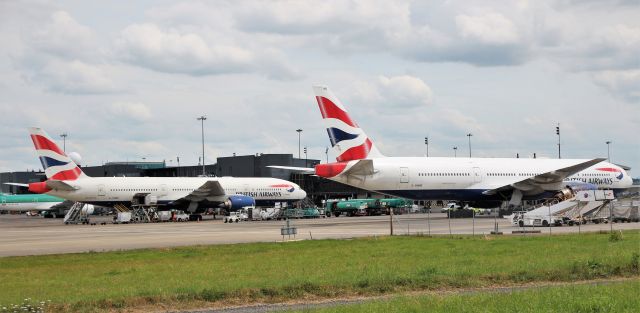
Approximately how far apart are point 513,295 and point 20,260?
19556 mm

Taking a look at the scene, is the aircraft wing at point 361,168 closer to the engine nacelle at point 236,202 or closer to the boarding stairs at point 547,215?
the boarding stairs at point 547,215

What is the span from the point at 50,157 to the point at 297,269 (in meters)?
55.5

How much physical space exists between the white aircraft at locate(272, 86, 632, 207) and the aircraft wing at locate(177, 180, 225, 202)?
1590cm

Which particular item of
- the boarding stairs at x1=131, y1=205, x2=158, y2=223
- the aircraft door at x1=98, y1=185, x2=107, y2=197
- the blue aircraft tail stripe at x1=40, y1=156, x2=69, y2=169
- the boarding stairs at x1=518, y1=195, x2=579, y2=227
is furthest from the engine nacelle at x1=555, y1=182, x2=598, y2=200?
the blue aircraft tail stripe at x1=40, y1=156, x2=69, y2=169

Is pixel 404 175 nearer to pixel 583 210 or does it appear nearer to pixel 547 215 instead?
pixel 547 215

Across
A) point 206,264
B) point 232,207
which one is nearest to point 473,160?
point 232,207

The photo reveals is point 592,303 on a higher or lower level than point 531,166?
lower

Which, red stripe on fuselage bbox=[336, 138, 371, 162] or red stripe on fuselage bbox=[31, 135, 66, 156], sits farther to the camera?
red stripe on fuselage bbox=[31, 135, 66, 156]

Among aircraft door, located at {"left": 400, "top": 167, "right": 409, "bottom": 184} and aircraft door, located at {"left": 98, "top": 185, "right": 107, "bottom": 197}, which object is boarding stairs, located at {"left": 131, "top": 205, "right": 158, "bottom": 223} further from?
aircraft door, located at {"left": 400, "top": 167, "right": 409, "bottom": 184}

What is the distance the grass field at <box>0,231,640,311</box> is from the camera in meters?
17.8

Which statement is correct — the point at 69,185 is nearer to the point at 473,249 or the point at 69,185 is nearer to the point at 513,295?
the point at 473,249

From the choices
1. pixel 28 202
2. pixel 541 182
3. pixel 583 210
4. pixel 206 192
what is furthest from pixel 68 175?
pixel 28 202

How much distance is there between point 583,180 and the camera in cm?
7050

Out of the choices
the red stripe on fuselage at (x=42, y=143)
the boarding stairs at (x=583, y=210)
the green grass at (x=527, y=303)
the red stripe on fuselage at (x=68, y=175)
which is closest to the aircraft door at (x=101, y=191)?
the red stripe on fuselage at (x=68, y=175)
